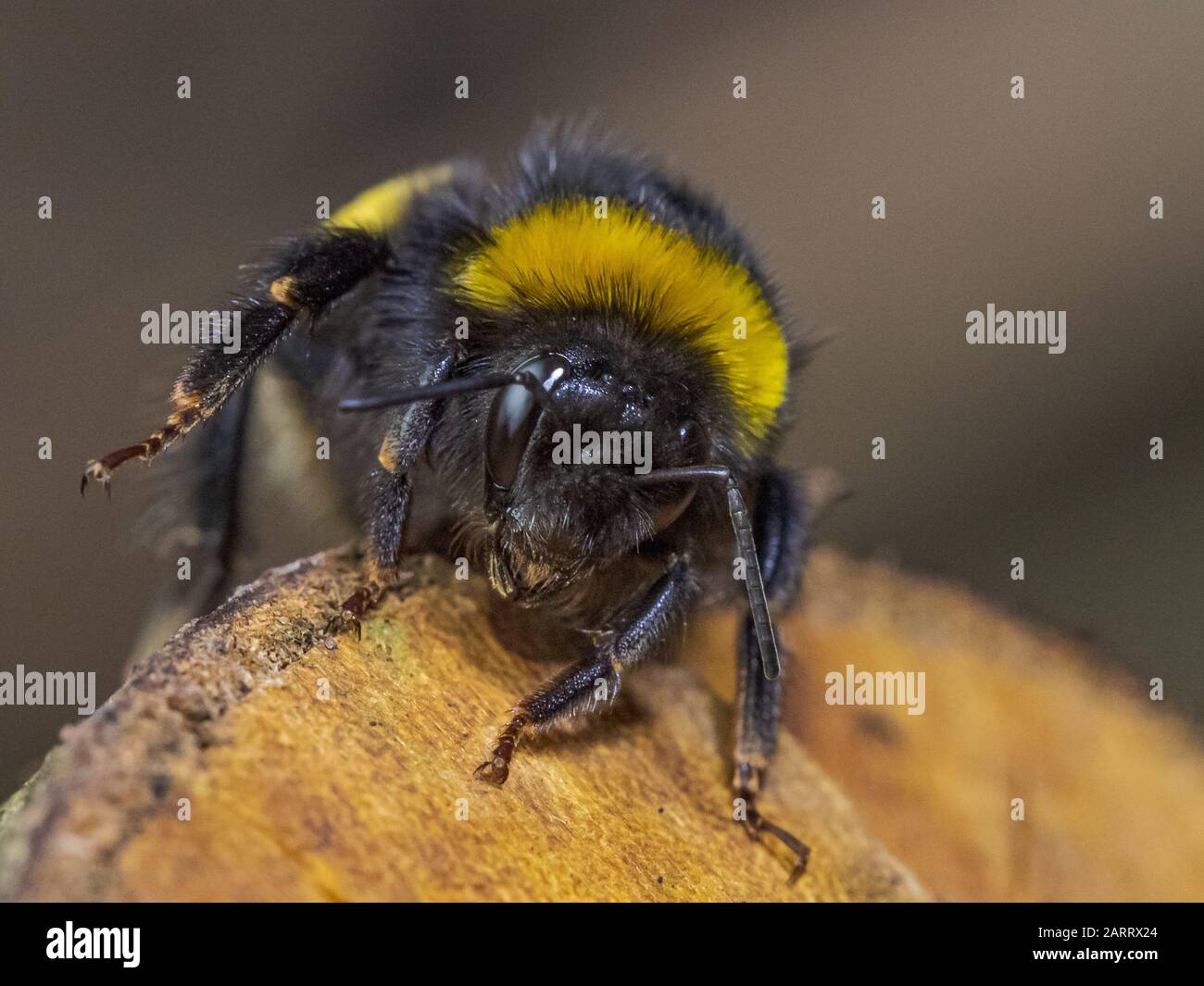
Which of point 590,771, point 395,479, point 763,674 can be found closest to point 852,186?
point 763,674

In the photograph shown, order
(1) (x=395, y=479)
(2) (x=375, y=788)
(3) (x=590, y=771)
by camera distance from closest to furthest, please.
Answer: (2) (x=375, y=788), (3) (x=590, y=771), (1) (x=395, y=479)

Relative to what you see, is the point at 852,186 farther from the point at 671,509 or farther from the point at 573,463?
the point at 573,463

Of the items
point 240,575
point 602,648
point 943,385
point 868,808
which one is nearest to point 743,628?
point 602,648

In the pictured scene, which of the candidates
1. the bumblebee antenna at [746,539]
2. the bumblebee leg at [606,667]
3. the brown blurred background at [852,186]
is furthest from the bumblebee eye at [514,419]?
the brown blurred background at [852,186]

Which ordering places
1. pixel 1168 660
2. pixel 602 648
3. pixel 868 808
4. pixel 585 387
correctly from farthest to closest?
pixel 1168 660, pixel 868 808, pixel 602 648, pixel 585 387

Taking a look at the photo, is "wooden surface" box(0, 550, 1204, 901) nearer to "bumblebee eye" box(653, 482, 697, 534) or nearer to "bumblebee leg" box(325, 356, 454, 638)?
"bumblebee leg" box(325, 356, 454, 638)

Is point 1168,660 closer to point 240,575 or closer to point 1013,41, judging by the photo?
point 1013,41
